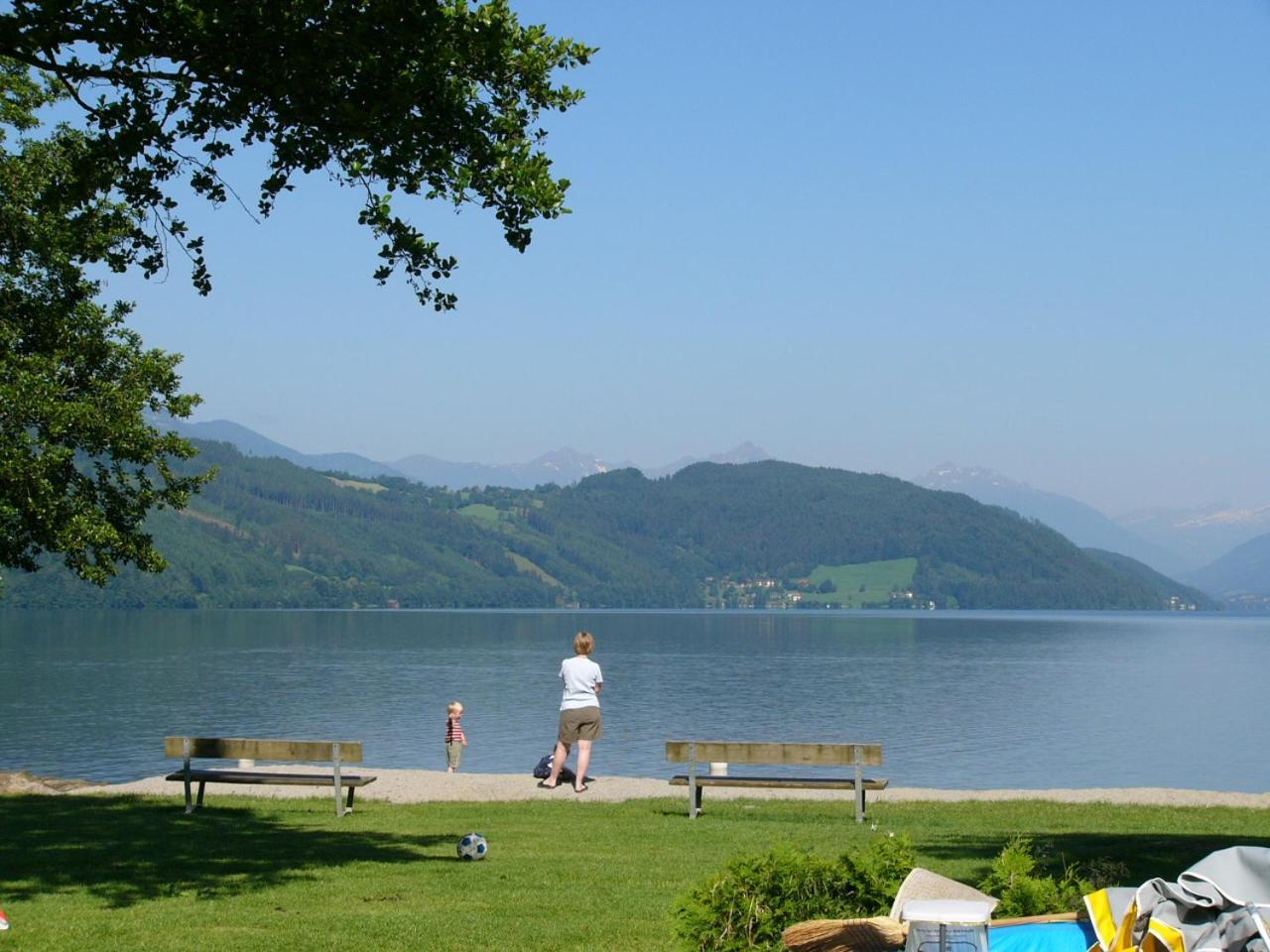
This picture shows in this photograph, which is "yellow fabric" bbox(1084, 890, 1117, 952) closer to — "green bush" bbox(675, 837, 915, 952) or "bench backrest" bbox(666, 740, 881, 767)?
"green bush" bbox(675, 837, 915, 952)

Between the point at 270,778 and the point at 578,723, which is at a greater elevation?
the point at 578,723

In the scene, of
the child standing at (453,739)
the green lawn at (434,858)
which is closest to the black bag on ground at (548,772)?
the green lawn at (434,858)

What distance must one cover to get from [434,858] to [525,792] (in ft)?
21.5

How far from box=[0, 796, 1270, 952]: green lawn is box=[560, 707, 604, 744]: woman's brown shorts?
2.86 feet

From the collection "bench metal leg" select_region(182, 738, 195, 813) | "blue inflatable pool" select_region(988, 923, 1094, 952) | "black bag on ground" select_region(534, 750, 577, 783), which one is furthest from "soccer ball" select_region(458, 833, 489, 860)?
"blue inflatable pool" select_region(988, 923, 1094, 952)

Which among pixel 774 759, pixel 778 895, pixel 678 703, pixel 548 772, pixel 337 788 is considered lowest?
pixel 678 703

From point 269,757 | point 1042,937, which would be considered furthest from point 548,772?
point 1042,937

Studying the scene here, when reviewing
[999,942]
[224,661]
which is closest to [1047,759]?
[999,942]

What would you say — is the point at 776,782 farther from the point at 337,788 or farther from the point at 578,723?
the point at 337,788

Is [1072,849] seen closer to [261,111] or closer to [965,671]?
[261,111]

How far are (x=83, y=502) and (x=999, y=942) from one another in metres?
15.3

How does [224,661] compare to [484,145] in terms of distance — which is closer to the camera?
[484,145]

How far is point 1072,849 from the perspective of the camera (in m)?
12.9

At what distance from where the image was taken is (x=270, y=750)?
55.3 ft
